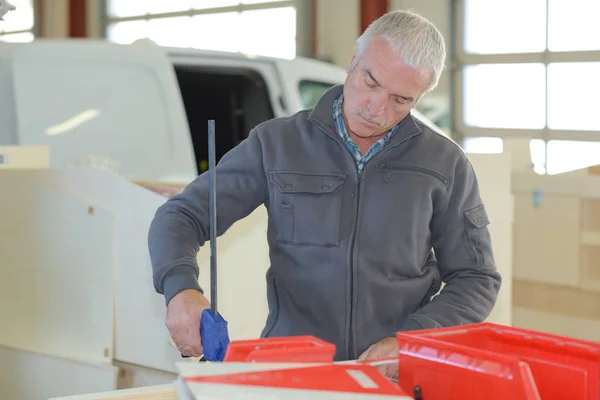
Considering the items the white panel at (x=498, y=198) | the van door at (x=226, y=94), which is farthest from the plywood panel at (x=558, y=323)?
the van door at (x=226, y=94)

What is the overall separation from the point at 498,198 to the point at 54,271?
1.71 m

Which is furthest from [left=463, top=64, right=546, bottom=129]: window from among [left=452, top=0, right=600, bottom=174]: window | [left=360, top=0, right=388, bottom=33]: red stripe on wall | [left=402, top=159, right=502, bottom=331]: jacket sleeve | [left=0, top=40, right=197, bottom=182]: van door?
[left=402, top=159, right=502, bottom=331]: jacket sleeve

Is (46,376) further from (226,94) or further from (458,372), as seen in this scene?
(226,94)

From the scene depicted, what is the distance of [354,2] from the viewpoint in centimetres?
859

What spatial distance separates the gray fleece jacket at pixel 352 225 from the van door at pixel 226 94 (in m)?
2.57

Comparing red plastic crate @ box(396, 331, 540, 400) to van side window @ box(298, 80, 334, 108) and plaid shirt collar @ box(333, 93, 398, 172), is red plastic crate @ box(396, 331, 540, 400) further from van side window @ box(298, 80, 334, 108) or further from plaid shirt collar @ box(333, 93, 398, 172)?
van side window @ box(298, 80, 334, 108)

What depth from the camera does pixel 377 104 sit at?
1681 mm

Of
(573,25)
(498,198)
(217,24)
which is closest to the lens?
(498,198)

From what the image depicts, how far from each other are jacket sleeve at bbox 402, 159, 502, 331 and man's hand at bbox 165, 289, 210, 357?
491 mm

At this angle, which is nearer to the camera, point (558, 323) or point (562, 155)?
point (558, 323)

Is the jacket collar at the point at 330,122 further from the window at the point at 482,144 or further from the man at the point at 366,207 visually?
the window at the point at 482,144

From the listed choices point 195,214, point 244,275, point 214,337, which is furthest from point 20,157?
point 214,337

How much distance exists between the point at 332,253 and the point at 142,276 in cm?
113

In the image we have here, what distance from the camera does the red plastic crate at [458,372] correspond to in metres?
0.95
